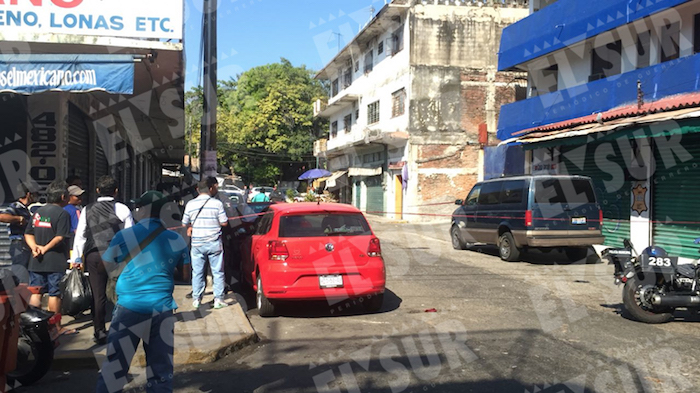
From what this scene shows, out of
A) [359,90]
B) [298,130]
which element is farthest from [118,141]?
[298,130]

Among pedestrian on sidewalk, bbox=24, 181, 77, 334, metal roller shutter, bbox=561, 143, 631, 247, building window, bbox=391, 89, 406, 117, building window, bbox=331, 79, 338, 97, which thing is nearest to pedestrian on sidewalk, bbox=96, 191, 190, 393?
pedestrian on sidewalk, bbox=24, 181, 77, 334

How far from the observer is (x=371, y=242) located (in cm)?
761

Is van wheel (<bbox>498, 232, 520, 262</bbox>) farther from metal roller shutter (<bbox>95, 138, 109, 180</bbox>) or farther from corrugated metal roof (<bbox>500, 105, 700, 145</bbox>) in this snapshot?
metal roller shutter (<bbox>95, 138, 109, 180</bbox>)

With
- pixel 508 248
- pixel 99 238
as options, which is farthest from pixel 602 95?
pixel 99 238

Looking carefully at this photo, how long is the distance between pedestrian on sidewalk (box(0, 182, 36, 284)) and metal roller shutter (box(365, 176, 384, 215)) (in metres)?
24.6

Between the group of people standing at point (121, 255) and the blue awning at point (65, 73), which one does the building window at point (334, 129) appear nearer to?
the blue awning at point (65, 73)

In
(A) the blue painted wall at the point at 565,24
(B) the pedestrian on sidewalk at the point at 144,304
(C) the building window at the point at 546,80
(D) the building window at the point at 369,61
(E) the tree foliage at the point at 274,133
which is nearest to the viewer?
(B) the pedestrian on sidewalk at the point at 144,304

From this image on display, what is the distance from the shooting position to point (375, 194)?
3350 centimetres

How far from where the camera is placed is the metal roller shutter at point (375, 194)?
106 ft

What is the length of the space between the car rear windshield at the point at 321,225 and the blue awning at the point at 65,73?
120 inches

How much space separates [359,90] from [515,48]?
16.7 metres

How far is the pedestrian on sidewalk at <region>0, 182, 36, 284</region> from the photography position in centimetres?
672

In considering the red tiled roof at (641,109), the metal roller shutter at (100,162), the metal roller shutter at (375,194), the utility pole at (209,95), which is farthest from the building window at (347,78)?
the utility pole at (209,95)

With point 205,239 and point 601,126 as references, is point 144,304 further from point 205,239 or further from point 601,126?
point 601,126
